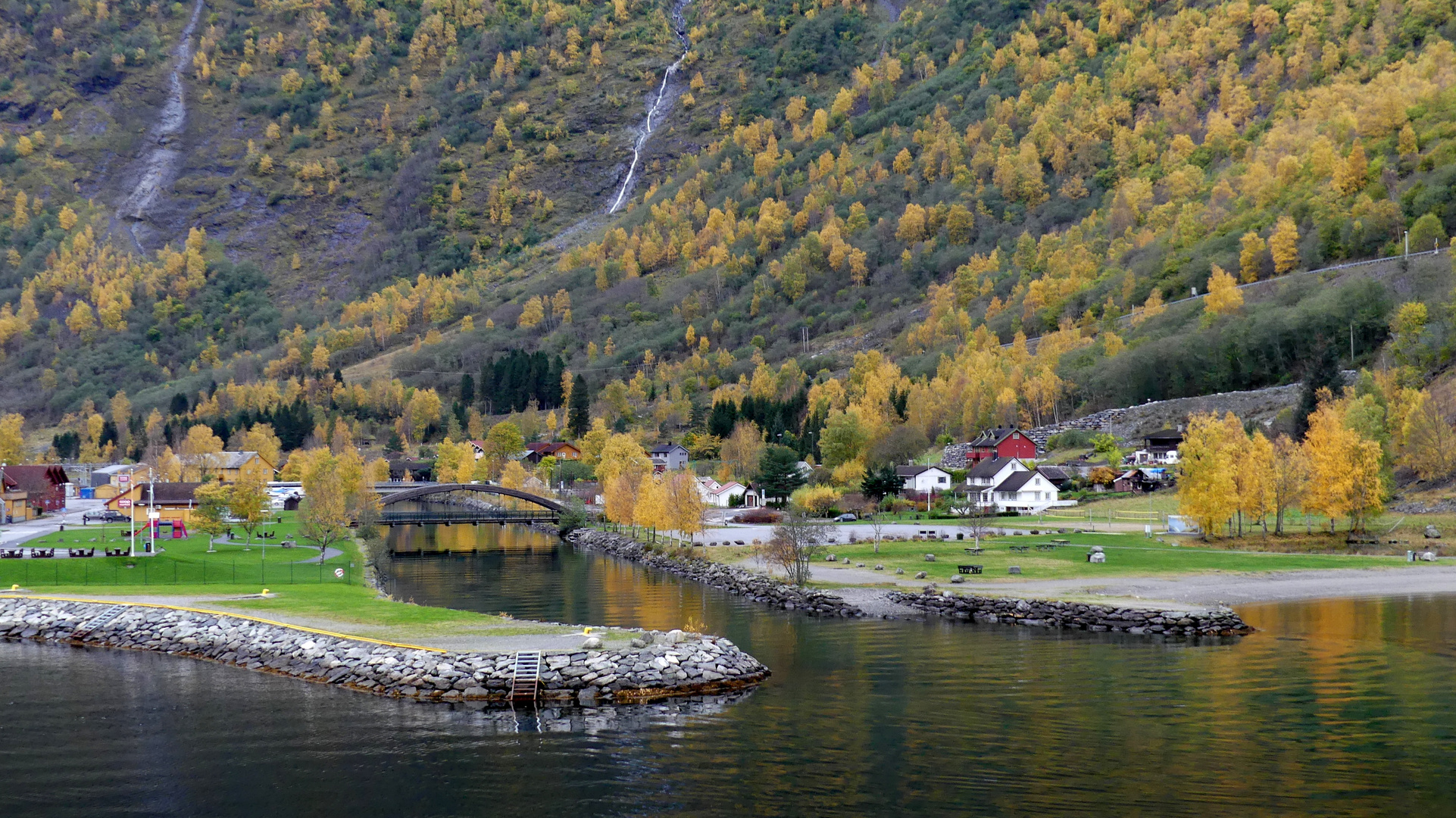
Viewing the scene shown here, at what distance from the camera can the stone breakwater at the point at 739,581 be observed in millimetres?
61750

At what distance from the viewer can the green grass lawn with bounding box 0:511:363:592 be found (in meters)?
68.8

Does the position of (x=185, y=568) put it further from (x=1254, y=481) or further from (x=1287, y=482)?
(x=1287, y=482)

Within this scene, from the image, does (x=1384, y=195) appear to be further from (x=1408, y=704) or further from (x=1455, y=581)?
(x=1408, y=704)

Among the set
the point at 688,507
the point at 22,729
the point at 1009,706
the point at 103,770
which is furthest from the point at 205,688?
the point at 688,507

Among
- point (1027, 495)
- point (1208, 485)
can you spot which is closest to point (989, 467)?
point (1027, 495)

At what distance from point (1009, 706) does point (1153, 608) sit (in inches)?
758

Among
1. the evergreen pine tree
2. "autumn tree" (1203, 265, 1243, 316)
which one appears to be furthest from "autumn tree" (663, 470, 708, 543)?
"autumn tree" (1203, 265, 1243, 316)

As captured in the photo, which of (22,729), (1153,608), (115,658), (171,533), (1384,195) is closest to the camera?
(22,729)

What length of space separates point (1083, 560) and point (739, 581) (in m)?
20.1

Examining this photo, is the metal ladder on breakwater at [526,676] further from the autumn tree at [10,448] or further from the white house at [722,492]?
the autumn tree at [10,448]

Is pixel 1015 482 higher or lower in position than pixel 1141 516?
higher

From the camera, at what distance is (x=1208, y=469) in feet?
263

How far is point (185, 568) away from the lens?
2869 inches

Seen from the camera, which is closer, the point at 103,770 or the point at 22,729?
the point at 103,770
